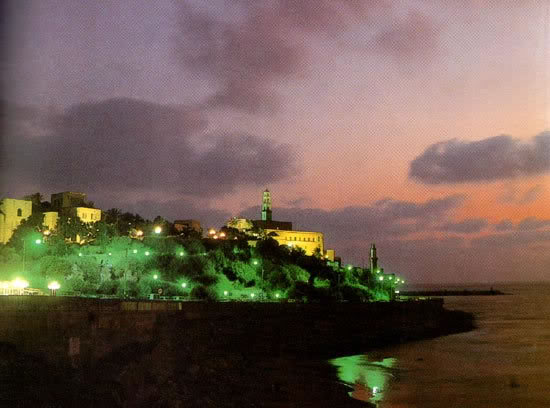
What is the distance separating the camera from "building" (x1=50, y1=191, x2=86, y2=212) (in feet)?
337

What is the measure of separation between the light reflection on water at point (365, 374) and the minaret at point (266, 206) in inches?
3097

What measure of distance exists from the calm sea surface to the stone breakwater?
10.0 feet

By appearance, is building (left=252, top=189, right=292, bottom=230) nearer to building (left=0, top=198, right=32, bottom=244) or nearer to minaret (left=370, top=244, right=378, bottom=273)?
minaret (left=370, top=244, right=378, bottom=273)

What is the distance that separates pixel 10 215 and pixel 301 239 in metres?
58.1

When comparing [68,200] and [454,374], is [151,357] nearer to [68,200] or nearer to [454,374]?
[454,374]

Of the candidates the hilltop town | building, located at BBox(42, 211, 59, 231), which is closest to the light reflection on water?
the hilltop town

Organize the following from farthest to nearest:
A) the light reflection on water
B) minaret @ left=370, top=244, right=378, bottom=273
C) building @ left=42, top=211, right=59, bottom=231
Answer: minaret @ left=370, top=244, right=378, bottom=273 → building @ left=42, top=211, right=59, bottom=231 → the light reflection on water

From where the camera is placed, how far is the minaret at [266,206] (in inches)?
5502

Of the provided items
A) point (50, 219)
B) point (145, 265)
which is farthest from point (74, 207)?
point (145, 265)

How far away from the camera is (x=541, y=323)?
4562 inches

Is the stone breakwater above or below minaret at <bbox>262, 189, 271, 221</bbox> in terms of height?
below

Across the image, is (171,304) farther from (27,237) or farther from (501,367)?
(27,237)

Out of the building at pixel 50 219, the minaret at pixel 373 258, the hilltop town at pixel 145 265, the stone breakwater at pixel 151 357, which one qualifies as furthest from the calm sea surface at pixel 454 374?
the building at pixel 50 219

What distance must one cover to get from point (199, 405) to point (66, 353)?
1117 centimetres
